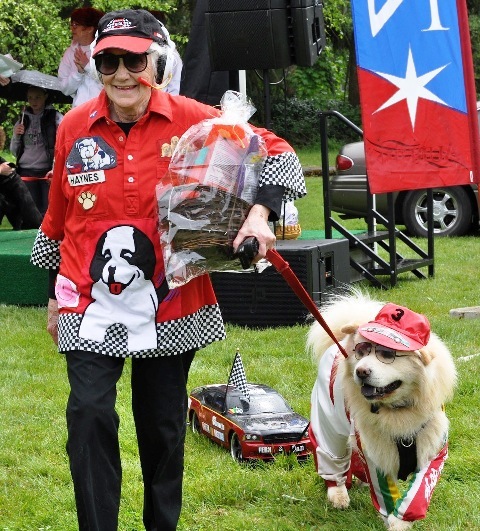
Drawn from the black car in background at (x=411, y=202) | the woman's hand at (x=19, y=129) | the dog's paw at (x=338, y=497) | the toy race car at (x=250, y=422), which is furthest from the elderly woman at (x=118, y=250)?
the woman's hand at (x=19, y=129)

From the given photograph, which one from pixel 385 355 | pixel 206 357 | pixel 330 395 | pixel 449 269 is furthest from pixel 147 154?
pixel 449 269

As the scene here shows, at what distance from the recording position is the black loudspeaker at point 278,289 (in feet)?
27.2

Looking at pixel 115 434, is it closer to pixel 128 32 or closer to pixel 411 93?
pixel 128 32

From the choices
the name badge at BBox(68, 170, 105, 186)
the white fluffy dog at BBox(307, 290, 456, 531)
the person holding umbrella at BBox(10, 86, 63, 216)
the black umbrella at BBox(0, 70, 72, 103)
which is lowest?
the white fluffy dog at BBox(307, 290, 456, 531)

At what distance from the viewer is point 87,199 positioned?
11.8 ft

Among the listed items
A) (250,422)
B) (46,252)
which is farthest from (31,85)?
(46,252)

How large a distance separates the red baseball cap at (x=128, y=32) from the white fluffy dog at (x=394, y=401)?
1.38m

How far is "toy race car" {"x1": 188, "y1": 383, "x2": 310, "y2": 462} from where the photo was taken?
5.08 metres

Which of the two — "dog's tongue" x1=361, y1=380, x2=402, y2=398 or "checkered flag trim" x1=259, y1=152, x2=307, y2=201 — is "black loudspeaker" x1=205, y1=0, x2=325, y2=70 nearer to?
"dog's tongue" x1=361, y1=380, x2=402, y2=398

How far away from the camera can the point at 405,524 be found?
13.5 ft

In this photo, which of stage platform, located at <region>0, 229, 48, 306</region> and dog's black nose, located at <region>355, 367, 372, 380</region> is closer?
dog's black nose, located at <region>355, 367, 372, 380</region>

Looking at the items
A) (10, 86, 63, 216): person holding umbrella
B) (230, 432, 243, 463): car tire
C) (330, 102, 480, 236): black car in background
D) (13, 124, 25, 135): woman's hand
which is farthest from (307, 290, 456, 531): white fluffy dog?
(13, 124, 25, 135): woman's hand

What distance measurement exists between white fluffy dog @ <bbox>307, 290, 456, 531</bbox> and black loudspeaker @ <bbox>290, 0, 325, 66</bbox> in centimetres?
432

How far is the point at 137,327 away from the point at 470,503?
1778mm
